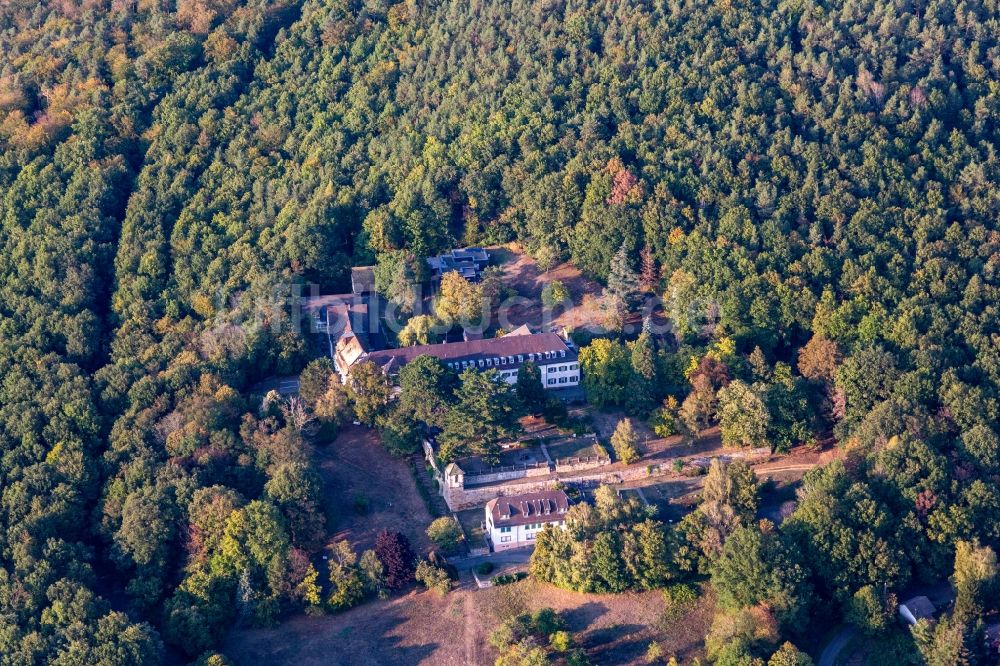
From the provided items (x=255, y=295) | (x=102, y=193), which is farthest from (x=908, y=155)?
(x=102, y=193)

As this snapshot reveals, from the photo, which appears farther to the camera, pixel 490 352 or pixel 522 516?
pixel 490 352

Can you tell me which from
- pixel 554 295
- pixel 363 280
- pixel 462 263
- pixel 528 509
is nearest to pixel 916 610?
pixel 528 509

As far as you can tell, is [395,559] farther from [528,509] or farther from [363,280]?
[363,280]

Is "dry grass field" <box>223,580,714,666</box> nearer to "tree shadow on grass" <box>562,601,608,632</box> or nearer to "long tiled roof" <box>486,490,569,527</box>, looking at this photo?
"tree shadow on grass" <box>562,601,608,632</box>

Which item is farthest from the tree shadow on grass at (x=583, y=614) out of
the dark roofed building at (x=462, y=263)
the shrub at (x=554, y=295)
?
the dark roofed building at (x=462, y=263)

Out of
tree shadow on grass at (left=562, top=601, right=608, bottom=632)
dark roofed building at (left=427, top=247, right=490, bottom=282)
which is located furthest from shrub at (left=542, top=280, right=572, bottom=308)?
tree shadow on grass at (left=562, top=601, right=608, bottom=632)

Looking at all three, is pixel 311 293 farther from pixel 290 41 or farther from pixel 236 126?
pixel 290 41
